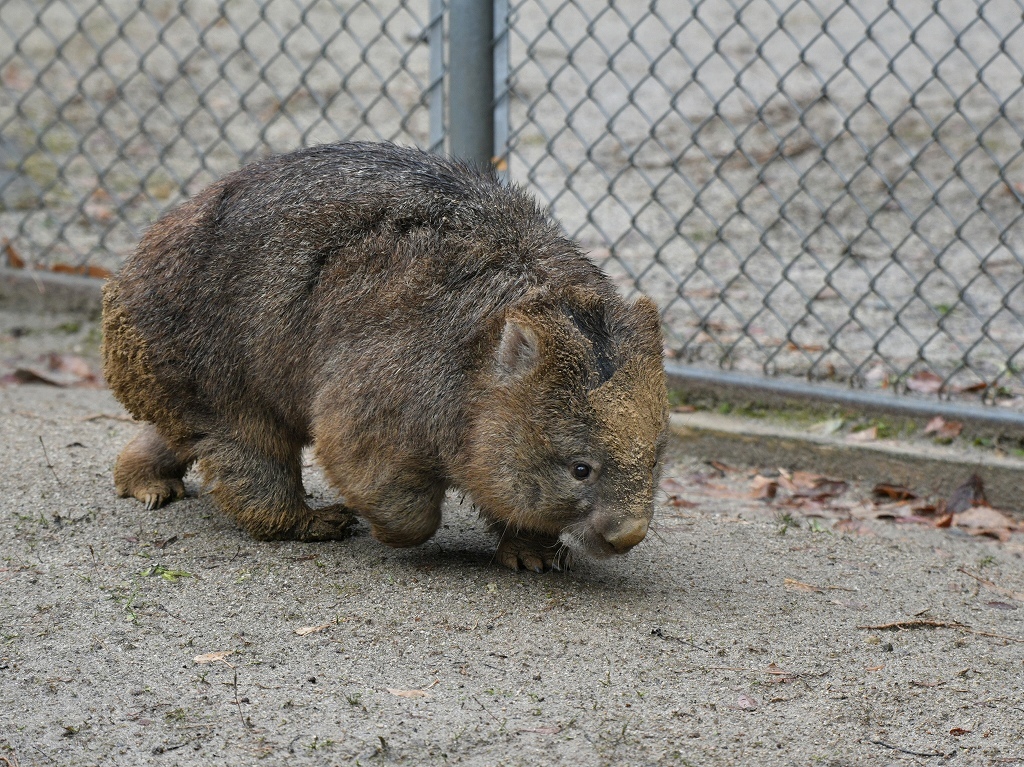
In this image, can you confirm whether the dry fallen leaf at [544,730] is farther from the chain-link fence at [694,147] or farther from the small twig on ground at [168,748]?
the chain-link fence at [694,147]

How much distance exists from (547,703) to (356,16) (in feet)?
31.2

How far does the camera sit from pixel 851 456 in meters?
5.97

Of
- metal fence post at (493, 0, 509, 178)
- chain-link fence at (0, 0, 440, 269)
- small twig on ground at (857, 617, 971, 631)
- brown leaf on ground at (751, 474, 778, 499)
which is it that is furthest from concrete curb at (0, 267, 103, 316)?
small twig on ground at (857, 617, 971, 631)

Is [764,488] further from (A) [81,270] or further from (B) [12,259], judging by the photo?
(B) [12,259]

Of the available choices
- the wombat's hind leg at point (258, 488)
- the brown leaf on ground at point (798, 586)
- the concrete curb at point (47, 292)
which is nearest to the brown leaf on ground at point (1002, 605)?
the brown leaf on ground at point (798, 586)

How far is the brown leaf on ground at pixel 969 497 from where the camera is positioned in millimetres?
5703

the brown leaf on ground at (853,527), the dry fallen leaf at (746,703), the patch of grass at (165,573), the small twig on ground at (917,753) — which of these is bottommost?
the brown leaf on ground at (853,527)

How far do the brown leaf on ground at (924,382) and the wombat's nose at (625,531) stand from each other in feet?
9.61

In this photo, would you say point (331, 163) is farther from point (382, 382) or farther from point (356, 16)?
point (356, 16)

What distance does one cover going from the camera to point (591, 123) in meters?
10.1

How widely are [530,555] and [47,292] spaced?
14.4 feet

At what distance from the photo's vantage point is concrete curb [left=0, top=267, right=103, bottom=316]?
748 cm

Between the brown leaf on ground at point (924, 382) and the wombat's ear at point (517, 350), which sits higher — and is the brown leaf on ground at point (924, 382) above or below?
below

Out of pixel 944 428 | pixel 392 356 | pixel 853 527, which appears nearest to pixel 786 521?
pixel 853 527
